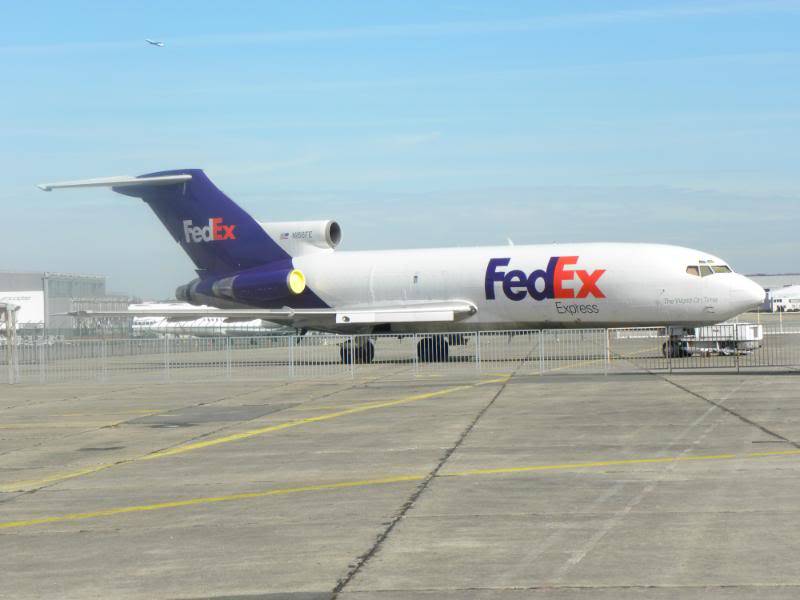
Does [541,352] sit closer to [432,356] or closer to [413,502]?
[432,356]

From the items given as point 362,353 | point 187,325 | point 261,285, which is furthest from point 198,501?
point 187,325

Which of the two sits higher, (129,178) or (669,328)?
Result: (129,178)

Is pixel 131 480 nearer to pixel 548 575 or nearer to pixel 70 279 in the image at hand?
pixel 548 575

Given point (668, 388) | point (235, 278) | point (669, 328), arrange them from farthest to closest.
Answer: point (235, 278) < point (669, 328) < point (668, 388)

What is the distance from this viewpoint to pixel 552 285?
37.0m

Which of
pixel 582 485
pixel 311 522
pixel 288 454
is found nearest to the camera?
pixel 311 522

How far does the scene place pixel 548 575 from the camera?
723cm

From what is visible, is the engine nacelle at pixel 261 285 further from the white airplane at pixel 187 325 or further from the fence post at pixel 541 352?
the fence post at pixel 541 352

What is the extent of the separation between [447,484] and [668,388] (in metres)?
13.1

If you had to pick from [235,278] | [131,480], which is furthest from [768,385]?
[235,278]

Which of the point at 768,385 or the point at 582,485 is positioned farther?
the point at 768,385

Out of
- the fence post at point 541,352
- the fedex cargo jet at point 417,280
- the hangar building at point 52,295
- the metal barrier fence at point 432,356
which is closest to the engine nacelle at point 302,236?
the fedex cargo jet at point 417,280

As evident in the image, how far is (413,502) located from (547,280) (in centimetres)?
2723

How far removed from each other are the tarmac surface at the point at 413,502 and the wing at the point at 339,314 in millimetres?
18173
